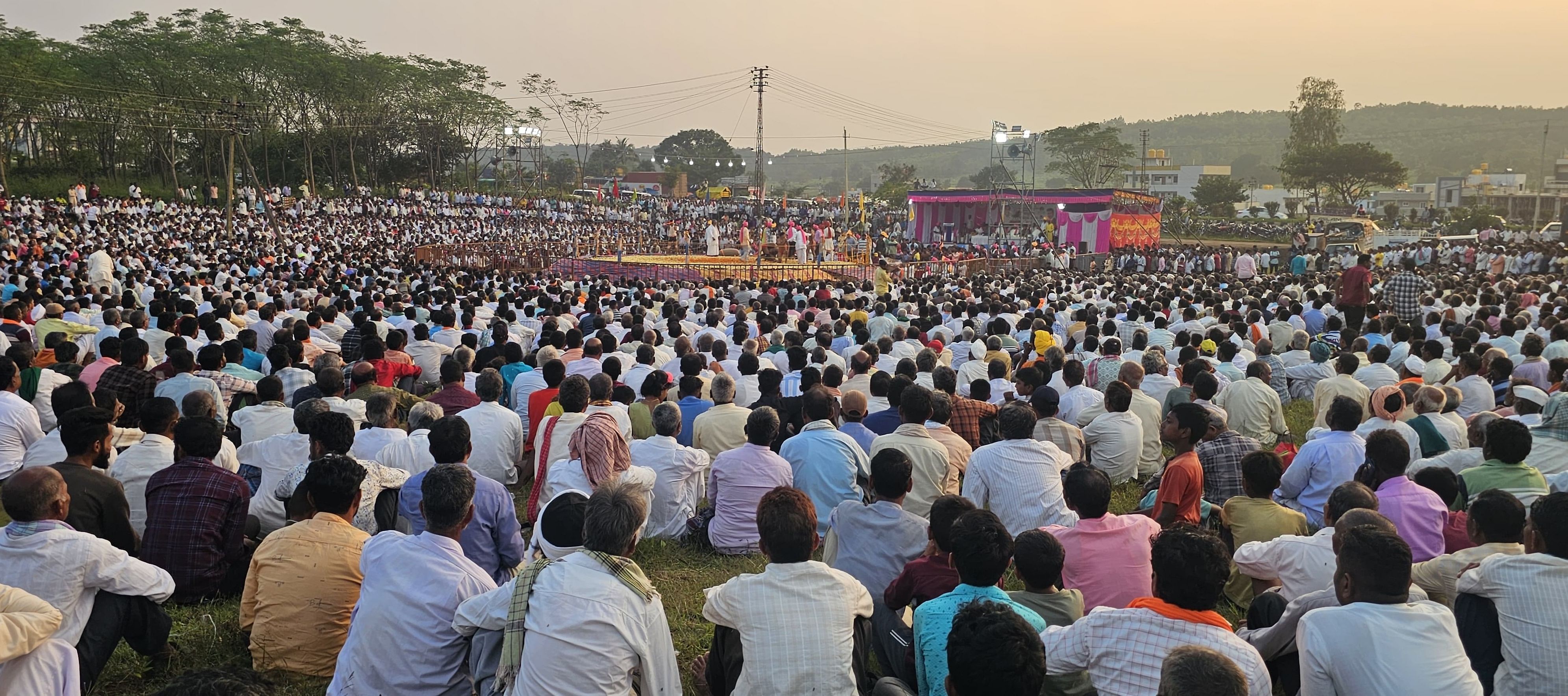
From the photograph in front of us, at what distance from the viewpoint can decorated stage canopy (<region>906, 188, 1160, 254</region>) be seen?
3503 cm

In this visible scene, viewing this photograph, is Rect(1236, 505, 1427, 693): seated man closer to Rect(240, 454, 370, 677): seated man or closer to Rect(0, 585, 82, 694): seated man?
Rect(240, 454, 370, 677): seated man

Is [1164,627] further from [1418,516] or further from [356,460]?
[356,460]

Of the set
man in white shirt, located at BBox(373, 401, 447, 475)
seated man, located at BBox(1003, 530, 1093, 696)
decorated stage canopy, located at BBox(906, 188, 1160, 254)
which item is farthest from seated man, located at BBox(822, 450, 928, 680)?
decorated stage canopy, located at BBox(906, 188, 1160, 254)

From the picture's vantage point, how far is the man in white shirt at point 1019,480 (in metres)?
4.90

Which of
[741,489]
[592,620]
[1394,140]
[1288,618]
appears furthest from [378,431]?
[1394,140]

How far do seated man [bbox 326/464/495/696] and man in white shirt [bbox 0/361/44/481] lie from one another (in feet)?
12.8

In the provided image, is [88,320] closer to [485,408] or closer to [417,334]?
[417,334]

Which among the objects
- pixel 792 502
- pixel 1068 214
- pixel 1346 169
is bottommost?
pixel 792 502

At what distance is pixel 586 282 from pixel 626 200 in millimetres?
37903

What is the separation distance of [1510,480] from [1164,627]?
119 inches

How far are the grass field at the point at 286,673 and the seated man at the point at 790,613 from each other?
1.20 m

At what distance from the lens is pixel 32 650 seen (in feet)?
9.56

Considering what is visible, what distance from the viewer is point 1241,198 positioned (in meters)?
58.6

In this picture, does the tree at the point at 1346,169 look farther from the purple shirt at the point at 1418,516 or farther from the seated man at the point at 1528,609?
the seated man at the point at 1528,609
